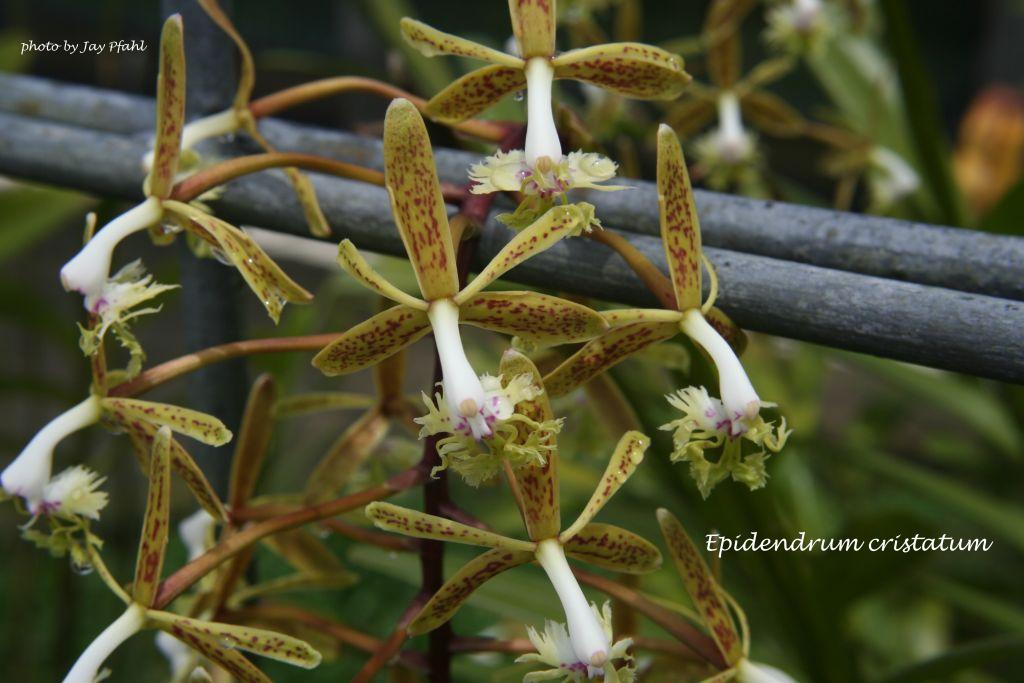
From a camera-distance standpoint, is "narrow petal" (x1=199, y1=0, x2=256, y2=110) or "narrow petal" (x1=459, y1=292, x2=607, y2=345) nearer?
"narrow petal" (x1=459, y1=292, x2=607, y2=345)

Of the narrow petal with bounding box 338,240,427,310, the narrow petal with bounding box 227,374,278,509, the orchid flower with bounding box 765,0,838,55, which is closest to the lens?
the narrow petal with bounding box 338,240,427,310

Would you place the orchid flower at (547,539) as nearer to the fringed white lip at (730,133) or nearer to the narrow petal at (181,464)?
the narrow petal at (181,464)

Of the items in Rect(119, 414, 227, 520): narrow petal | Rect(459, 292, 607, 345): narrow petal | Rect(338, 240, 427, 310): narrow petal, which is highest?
Rect(459, 292, 607, 345): narrow petal

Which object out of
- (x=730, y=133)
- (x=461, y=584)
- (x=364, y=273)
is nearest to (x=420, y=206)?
(x=364, y=273)

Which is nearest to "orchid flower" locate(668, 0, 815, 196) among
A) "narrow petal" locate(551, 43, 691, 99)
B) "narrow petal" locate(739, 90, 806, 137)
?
"narrow petal" locate(739, 90, 806, 137)

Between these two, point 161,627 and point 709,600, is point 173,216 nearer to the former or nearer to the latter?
point 161,627

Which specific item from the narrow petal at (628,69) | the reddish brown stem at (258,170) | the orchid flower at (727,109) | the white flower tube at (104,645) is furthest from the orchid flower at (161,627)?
the orchid flower at (727,109)

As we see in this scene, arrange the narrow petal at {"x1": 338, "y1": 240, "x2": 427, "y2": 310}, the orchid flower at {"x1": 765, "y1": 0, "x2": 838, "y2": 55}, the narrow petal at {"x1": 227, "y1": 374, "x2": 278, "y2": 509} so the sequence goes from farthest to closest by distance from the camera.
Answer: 1. the orchid flower at {"x1": 765, "y1": 0, "x2": 838, "y2": 55}
2. the narrow petal at {"x1": 227, "y1": 374, "x2": 278, "y2": 509}
3. the narrow petal at {"x1": 338, "y1": 240, "x2": 427, "y2": 310}

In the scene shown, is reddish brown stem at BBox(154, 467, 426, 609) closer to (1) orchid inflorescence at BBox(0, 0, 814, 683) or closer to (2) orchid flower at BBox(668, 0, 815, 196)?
(1) orchid inflorescence at BBox(0, 0, 814, 683)

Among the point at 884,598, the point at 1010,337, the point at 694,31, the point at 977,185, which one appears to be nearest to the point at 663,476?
the point at 1010,337
